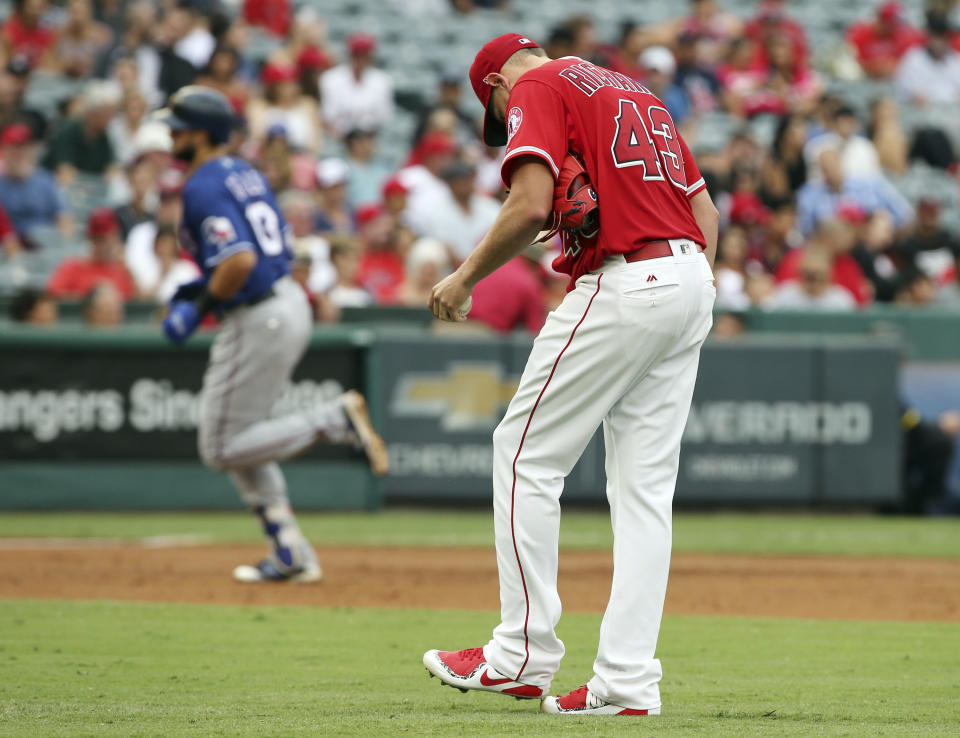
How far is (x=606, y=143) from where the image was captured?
419 centimetres

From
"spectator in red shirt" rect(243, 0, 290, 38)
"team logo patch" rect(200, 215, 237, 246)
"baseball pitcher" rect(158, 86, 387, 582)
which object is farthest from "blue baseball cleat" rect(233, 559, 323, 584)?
"spectator in red shirt" rect(243, 0, 290, 38)

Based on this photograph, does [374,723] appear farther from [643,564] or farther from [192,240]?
[192,240]

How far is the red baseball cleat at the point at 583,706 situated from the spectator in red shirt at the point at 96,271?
8.43 metres

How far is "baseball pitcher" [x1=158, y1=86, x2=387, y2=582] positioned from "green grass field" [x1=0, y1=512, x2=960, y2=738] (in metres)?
1.03

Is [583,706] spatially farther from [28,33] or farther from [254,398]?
[28,33]

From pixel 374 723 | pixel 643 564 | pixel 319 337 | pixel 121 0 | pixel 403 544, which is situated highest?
pixel 121 0

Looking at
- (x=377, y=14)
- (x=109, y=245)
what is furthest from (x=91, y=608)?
(x=377, y=14)

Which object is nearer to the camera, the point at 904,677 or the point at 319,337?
the point at 904,677

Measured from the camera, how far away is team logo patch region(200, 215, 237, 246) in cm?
713

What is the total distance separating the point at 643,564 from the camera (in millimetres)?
4207

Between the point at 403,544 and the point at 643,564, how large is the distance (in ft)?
18.0

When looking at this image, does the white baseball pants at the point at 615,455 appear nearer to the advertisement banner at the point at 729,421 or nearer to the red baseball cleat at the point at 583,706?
the red baseball cleat at the point at 583,706

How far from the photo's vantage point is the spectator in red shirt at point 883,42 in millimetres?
19203

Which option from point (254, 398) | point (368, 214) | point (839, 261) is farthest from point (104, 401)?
point (839, 261)
